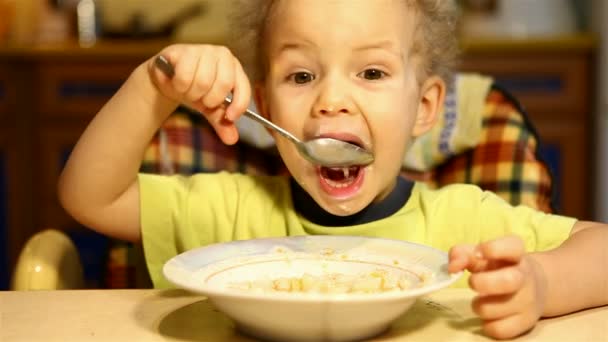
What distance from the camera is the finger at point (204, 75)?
94 centimetres

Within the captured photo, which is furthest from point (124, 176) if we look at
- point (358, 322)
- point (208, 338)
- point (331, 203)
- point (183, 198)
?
point (358, 322)

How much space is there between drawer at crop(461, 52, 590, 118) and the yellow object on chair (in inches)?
76.5

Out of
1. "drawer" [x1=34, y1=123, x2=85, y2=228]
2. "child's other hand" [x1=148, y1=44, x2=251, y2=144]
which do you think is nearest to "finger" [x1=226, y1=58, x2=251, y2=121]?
"child's other hand" [x1=148, y1=44, x2=251, y2=144]

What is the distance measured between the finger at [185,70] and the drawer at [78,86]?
216 centimetres

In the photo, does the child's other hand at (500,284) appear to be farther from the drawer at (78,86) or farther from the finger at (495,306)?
the drawer at (78,86)

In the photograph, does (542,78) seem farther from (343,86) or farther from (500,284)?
(500,284)

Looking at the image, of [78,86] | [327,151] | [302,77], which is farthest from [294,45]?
[78,86]

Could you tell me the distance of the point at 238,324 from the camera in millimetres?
796

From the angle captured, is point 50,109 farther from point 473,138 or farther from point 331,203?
point 331,203

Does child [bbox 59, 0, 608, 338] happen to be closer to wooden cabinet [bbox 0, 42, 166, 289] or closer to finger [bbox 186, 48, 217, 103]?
finger [bbox 186, 48, 217, 103]

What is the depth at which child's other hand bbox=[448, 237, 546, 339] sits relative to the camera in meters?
0.78

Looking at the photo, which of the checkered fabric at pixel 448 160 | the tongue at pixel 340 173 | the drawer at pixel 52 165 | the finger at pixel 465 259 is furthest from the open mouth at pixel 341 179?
the drawer at pixel 52 165

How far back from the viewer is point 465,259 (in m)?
0.78

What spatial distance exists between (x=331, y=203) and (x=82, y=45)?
2.22m
